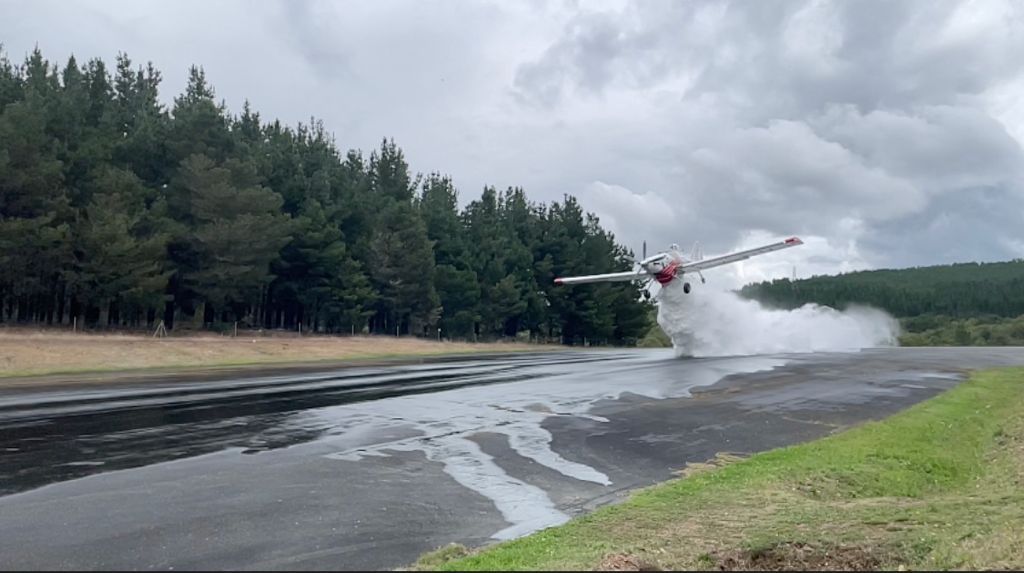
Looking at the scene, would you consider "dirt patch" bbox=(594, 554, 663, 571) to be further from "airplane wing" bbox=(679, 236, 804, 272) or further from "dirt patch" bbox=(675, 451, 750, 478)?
"airplane wing" bbox=(679, 236, 804, 272)

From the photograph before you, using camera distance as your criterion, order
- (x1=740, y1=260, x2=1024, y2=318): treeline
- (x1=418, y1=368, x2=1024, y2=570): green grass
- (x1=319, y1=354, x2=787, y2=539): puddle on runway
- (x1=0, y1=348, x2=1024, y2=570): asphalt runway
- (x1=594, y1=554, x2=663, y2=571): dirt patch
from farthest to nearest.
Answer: (x1=740, y1=260, x2=1024, y2=318): treeline < (x1=319, y1=354, x2=787, y2=539): puddle on runway < (x1=0, y1=348, x2=1024, y2=570): asphalt runway < (x1=418, y1=368, x2=1024, y2=570): green grass < (x1=594, y1=554, x2=663, y2=571): dirt patch

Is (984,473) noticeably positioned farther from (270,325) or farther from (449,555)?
(270,325)

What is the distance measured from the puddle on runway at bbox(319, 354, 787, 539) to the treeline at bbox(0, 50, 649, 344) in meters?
28.1

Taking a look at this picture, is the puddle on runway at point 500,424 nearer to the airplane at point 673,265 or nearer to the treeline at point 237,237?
the airplane at point 673,265

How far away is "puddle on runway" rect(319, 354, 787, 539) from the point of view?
10570mm

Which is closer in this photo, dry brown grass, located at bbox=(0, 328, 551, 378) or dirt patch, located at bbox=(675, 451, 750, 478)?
dirt patch, located at bbox=(675, 451, 750, 478)

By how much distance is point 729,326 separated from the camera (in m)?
47.7

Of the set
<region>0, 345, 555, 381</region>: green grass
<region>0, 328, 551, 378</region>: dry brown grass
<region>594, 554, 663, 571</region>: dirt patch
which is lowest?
<region>594, 554, 663, 571</region>: dirt patch

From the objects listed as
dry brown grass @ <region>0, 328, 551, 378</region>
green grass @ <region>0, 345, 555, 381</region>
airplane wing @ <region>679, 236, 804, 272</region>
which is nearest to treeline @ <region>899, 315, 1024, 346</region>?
airplane wing @ <region>679, 236, 804, 272</region>

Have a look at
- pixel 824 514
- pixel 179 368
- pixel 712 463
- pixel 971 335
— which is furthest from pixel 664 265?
pixel 971 335

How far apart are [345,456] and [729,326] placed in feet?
125

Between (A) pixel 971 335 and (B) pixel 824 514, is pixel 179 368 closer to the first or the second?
(B) pixel 824 514

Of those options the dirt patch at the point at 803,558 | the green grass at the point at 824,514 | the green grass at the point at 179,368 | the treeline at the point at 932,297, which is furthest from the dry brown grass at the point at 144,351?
the treeline at the point at 932,297

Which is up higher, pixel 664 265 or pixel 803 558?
pixel 664 265
